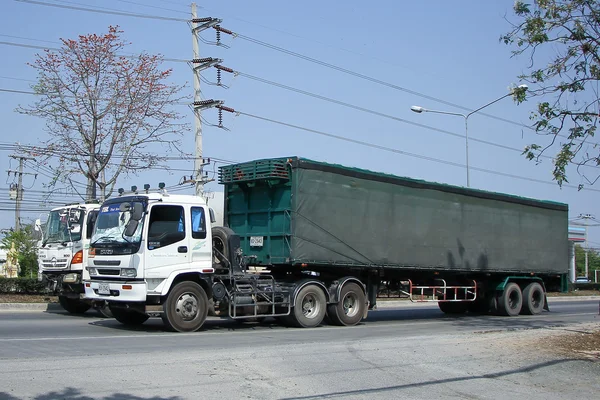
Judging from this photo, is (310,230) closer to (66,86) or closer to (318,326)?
(318,326)

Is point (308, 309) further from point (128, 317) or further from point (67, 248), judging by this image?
point (67, 248)

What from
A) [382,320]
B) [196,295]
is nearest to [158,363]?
[196,295]

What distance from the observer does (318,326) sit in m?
16.2

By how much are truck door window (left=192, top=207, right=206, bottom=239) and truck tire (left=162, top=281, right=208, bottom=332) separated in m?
1.03

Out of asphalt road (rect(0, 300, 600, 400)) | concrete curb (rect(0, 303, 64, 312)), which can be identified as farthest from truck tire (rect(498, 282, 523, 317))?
concrete curb (rect(0, 303, 64, 312))

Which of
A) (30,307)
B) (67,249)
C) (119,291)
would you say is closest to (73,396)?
(119,291)

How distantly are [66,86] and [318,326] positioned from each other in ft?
46.6

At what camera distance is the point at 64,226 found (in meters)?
18.1

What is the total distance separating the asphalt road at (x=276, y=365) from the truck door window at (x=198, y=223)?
6.78ft

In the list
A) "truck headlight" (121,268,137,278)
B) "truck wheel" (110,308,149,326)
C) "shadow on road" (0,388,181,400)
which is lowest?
"shadow on road" (0,388,181,400)

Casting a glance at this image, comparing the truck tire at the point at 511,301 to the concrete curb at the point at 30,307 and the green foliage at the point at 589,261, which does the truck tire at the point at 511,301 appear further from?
the green foliage at the point at 589,261

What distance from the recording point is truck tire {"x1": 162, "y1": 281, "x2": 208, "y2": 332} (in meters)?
13.5

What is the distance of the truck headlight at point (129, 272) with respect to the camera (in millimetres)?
13281

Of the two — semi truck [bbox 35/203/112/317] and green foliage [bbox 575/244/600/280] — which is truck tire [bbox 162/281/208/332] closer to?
semi truck [bbox 35/203/112/317]
